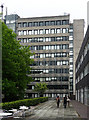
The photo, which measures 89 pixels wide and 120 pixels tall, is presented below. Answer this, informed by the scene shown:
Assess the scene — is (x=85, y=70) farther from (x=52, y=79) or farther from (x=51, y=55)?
(x=51, y=55)

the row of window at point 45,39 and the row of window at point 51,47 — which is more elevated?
the row of window at point 45,39

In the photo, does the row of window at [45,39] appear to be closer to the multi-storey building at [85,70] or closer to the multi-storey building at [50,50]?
the multi-storey building at [50,50]

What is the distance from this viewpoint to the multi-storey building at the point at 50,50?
271 ft

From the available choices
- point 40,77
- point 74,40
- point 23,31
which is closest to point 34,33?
point 23,31

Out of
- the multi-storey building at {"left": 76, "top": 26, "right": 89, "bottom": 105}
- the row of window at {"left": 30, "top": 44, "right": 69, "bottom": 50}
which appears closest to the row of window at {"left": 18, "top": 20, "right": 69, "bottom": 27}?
the row of window at {"left": 30, "top": 44, "right": 69, "bottom": 50}

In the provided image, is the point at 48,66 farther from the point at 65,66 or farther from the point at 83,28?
the point at 83,28

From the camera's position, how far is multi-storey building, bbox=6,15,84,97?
8250 centimetres

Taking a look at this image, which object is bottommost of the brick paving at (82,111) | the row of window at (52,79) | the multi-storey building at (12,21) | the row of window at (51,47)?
the brick paving at (82,111)

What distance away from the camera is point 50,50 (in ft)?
277

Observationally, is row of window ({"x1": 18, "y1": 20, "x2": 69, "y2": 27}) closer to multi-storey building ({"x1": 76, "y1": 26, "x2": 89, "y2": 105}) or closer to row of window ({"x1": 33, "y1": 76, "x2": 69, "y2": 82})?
row of window ({"x1": 33, "y1": 76, "x2": 69, "y2": 82})

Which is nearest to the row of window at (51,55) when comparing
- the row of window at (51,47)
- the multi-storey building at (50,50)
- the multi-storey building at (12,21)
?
the multi-storey building at (50,50)

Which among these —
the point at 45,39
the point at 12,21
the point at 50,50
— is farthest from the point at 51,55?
the point at 12,21

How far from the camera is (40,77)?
8375 centimetres

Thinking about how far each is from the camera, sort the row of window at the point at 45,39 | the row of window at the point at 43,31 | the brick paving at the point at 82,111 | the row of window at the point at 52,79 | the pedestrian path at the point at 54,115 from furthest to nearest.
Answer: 1. the row of window at the point at 43,31
2. the row of window at the point at 45,39
3. the row of window at the point at 52,79
4. the brick paving at the point at 82,111
5. the pedestrian path at the point at 54,115
